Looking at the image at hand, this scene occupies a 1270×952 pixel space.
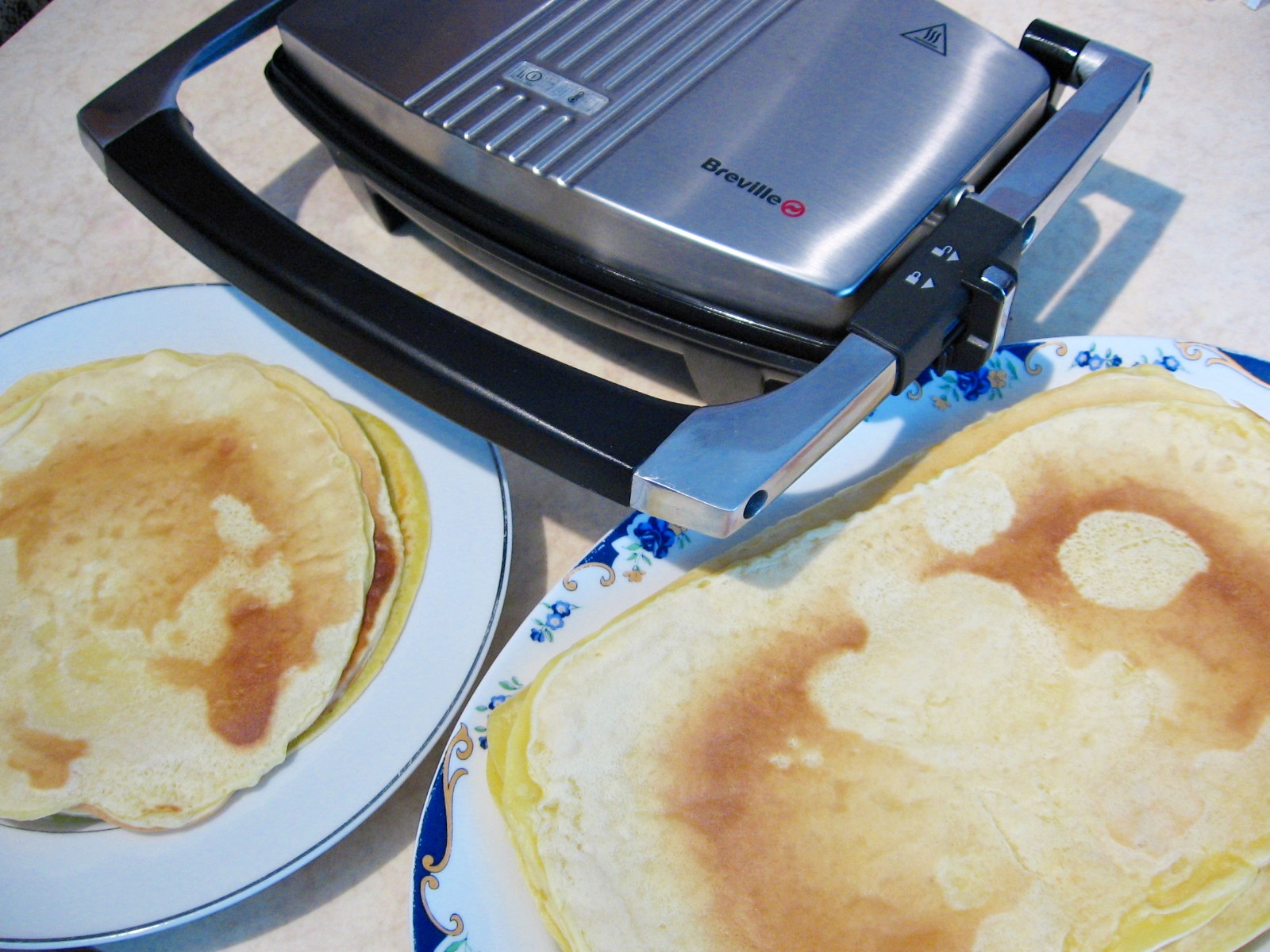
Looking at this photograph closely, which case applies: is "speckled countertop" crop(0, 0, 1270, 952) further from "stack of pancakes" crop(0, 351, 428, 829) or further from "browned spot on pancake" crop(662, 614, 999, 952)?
"browned spot on pancake" crop(662, 614, 999, 952)

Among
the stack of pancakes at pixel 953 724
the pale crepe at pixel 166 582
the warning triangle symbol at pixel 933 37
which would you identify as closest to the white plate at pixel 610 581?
the stack of pancakes at pixel 953 724

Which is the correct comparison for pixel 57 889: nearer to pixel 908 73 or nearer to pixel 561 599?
pixel 561 599

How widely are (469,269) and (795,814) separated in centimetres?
70

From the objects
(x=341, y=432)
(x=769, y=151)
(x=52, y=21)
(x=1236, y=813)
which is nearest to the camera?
(x=1236, y=813)

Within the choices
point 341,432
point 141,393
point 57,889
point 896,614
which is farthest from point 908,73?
point 57,889

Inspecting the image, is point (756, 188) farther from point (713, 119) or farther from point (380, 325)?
point (380, 325)

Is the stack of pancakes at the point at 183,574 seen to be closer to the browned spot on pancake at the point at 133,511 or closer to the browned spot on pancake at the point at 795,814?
the browned spot on pancake at the point at 133,511

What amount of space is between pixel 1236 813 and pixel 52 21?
1643 mm

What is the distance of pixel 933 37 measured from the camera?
83cm

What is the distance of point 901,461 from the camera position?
805 millimetres

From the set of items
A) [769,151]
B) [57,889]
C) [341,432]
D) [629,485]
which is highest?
[769,151]

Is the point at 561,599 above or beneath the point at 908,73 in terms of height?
beneath

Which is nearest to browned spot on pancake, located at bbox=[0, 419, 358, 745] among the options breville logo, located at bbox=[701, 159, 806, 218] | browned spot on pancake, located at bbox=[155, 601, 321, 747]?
browned spot on pancake, located at bbox=[155, 601, 321, 747]

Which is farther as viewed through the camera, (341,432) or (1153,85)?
(1153,85)
